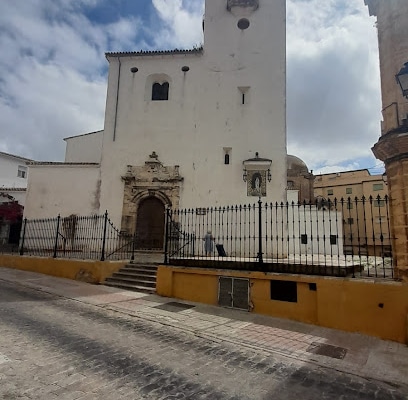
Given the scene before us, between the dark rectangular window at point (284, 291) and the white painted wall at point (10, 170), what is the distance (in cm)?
3322

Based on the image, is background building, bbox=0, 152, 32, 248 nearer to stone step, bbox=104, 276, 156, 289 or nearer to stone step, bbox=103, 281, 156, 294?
stone step, bbox=104, 276, 156, 289

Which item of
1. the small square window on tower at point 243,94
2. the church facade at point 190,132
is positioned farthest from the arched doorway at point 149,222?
the small square window on tower at point 243,94

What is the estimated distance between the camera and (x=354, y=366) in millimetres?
4129

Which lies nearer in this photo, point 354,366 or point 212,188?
→ point 354,366

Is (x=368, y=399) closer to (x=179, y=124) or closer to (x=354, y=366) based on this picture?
(x=354, y=366)

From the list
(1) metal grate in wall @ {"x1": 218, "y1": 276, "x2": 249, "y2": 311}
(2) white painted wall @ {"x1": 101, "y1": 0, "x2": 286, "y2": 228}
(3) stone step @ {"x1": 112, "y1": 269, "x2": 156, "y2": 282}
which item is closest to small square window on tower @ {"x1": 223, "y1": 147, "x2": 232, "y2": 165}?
(2) white painted wall @ {"x1": 101, "y1": 0, "x2": 286, "y2": 228}

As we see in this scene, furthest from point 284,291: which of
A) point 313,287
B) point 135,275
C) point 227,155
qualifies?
point 227,155

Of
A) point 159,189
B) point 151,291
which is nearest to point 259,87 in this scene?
point 159,189

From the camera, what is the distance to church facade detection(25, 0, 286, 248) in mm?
15023

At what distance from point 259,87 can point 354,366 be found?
13.9 m

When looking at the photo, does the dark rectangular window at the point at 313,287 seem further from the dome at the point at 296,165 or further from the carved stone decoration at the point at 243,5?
the dome at the point at 296,165

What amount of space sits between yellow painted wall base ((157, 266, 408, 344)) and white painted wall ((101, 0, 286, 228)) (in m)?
7.99

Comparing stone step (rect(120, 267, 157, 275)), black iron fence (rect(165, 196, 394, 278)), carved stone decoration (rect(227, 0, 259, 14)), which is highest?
carved stone decoration (rect(227, 0, 259, 14))

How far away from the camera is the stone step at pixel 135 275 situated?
31.2 feet
